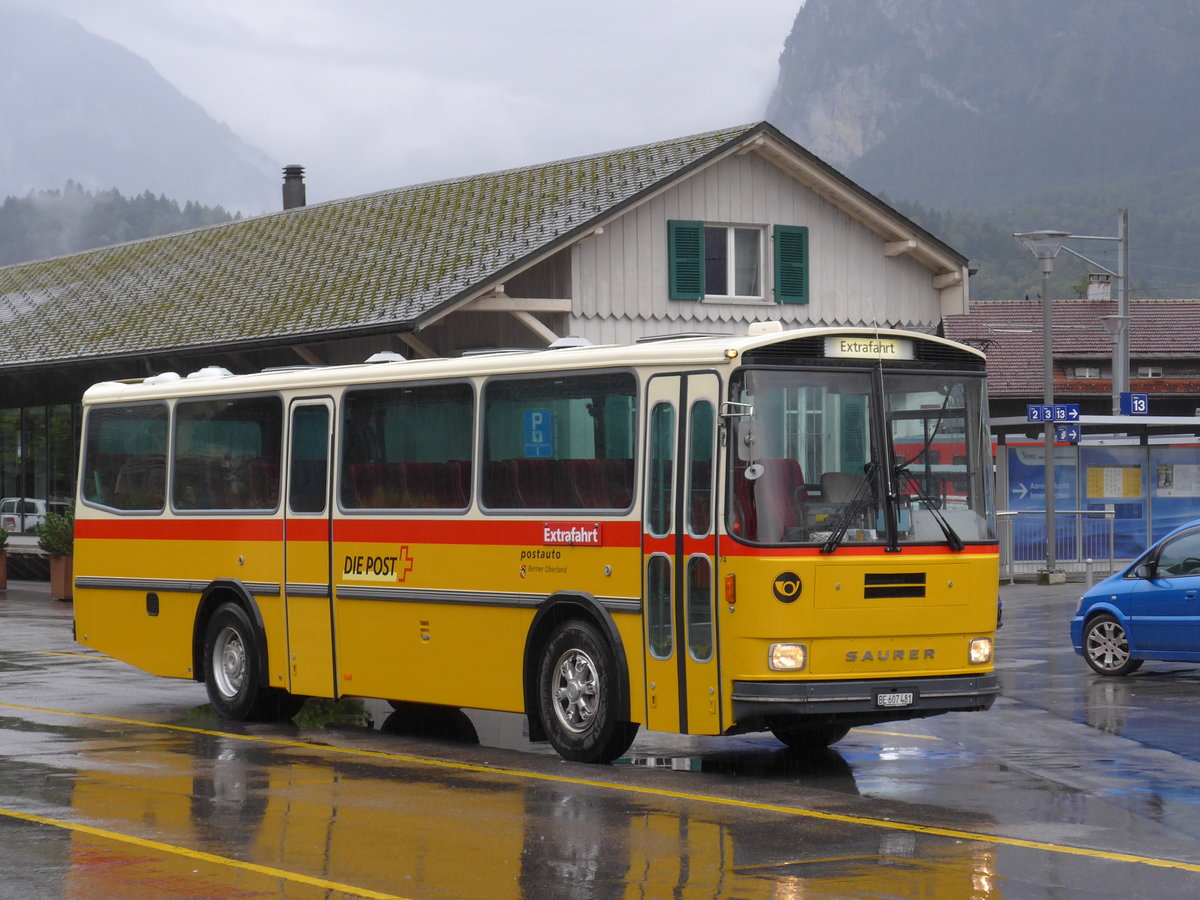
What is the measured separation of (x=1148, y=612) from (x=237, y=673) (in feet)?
28.0

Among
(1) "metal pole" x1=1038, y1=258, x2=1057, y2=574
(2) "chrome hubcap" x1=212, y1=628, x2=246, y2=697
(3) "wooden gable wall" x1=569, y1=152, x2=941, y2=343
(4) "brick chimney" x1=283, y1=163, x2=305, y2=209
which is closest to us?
(2) "chrome hubcap" x1=212, y1=628, x2=246, y2=697

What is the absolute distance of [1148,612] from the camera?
60.1 feet

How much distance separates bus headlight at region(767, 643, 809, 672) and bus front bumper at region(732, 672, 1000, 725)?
10cm

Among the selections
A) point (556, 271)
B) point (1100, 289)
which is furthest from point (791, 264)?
point (1100, 289)

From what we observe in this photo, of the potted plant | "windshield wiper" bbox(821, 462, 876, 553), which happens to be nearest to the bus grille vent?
"windshield wiper" bbox(821, 462, 876, 553)

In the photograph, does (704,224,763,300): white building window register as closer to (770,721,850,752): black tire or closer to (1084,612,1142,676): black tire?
(1084,612,1142,676): black tire

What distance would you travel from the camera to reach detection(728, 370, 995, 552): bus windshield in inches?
463

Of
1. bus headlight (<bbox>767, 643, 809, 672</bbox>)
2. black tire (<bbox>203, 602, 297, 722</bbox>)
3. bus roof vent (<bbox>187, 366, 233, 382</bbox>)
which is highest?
bus roof vent (<bbox>187, 366, 233, 382</bbox>)

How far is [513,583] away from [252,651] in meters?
3.23

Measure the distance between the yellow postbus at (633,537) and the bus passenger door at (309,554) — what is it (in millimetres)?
25

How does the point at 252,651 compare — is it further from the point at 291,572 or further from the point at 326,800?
the point at 326,800

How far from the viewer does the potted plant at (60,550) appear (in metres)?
31.7

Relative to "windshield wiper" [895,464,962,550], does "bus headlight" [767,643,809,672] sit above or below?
below

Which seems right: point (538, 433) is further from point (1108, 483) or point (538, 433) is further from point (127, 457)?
point (1108, 483)
